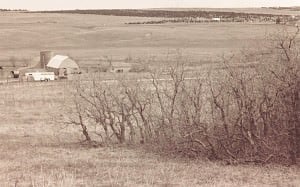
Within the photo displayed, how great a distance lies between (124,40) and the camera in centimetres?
9900

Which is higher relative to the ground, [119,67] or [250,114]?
[250,114]

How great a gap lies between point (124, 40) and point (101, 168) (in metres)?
82.2

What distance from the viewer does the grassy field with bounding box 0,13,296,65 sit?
8056cm

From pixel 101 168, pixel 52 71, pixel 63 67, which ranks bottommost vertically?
pixel 52 71

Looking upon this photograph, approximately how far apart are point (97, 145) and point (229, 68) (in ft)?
22.0

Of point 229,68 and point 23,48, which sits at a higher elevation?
point 229,68

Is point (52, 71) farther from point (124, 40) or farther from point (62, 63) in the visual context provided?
point (124, 40)

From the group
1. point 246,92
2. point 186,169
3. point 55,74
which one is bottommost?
point 55,74

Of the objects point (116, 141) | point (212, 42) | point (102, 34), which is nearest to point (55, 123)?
point (116, 141)

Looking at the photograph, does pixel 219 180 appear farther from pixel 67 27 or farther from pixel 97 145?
pixel 67 27

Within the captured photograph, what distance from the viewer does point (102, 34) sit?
106062 mm

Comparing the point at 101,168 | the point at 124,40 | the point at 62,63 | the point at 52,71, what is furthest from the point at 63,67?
the point at 101,168

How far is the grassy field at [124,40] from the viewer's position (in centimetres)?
8056

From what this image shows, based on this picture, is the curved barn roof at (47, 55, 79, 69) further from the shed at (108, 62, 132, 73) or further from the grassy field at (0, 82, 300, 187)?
the grassy field at (0, 82, 300, 187)
